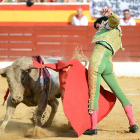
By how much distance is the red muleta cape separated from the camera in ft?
12.0

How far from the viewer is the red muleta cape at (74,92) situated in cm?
365

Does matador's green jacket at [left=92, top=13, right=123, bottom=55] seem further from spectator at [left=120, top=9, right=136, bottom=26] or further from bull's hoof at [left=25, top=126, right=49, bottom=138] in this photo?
spectator at [left=120, top=9, right=136, bottom=26]

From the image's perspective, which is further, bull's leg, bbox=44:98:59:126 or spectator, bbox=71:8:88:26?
spectator, bbox=71:8:88:26

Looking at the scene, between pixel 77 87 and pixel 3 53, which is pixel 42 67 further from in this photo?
pixel 3 53

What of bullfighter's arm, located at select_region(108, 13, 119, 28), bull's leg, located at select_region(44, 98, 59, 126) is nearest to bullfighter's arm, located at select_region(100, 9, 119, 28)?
bullfighter's arm, located at select_region(108, 13, 119, 28)

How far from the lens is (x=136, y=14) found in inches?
387

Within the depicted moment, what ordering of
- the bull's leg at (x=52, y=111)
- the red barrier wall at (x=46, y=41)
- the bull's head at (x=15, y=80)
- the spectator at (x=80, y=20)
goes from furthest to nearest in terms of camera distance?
the spectator at (x=80, y=20) < the red barrier wall at (x=46, y=41) < the bull's leg at (x=52, y=111) < the bull's head at (x=15, y=80)

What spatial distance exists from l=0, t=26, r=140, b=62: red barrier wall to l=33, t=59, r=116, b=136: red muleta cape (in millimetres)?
5678

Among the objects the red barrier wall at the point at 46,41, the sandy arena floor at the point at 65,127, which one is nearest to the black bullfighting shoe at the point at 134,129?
the sandy arena floor at the point at 65,127

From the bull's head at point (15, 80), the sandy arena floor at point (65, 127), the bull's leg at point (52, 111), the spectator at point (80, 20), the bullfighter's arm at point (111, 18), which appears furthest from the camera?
the spectator at point (80, 20)

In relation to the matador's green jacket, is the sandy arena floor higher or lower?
lower

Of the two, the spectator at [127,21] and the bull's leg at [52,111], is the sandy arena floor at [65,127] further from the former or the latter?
the spectator at [127,21]

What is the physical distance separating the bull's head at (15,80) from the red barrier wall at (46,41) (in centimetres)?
580

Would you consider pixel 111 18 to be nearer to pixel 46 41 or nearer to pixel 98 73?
pixel 98 73
